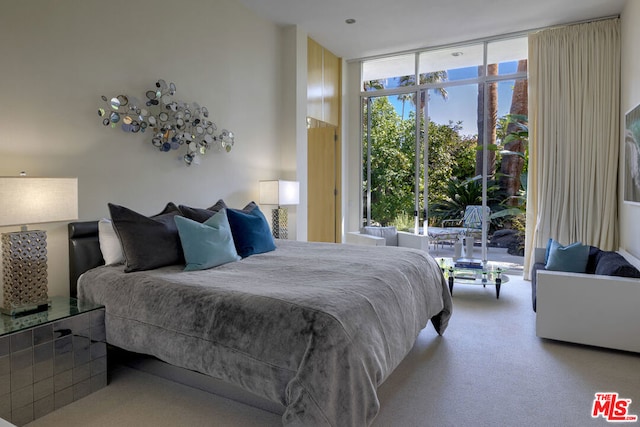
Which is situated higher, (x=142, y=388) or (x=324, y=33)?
(x=324, y=33)

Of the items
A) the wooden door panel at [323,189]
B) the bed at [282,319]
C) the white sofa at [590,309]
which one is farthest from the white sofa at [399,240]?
the white sofa at [590,309]

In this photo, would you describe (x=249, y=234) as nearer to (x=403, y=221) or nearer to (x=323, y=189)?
(x=323, y=189)

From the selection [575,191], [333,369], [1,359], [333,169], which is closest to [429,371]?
[333,369]

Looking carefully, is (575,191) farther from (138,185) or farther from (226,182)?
(138,185)

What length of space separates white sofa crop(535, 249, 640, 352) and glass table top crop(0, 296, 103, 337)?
10.3 feet

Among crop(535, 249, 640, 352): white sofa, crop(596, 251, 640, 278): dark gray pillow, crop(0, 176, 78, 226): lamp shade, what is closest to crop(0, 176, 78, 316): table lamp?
crop(0, 176, 78, 226): lamp shade

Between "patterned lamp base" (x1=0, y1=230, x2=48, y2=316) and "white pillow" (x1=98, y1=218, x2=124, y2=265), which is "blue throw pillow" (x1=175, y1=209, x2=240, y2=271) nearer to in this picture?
"white pillow" (x1=98, y1=218, x2=124, y2=265)

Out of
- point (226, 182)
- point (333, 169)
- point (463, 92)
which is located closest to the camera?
point (226, 182)

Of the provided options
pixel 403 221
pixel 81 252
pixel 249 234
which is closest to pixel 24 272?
pixel 81 252

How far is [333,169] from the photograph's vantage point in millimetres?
6328

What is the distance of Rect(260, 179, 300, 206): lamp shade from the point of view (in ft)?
14.4

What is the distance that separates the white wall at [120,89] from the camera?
8.34 ft

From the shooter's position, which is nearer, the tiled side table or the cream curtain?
the tiled side table

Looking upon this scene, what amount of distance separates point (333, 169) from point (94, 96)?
3.89 m
